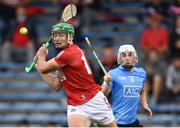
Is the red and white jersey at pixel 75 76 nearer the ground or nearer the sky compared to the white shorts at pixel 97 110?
nearer the sky

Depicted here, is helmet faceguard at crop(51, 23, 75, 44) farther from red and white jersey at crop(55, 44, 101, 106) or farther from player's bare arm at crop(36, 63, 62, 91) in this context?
player's bare arm at crop(36, 63, 62, 91)

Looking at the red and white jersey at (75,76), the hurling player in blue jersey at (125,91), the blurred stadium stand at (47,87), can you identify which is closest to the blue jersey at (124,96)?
the hurling player in blue jersey at (125,91)

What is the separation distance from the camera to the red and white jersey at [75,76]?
32.4 ft

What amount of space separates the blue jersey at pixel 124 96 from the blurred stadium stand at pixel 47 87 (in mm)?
4431

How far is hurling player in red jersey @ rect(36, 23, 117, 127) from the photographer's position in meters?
9.87

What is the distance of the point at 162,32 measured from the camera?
1584cm

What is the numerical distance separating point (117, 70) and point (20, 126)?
4213 mm

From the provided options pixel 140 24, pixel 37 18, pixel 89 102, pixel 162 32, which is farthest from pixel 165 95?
pixel 89 102

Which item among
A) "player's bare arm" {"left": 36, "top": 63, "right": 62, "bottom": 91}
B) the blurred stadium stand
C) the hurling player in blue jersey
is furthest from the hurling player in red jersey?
the blurred stadium stand

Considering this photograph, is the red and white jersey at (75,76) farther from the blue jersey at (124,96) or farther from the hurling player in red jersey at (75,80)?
the blue jersey at (124,96)

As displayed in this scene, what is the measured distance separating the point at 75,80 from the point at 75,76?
0.16 ft

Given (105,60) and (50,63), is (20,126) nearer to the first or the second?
(105,60)

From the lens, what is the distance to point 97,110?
9961 millimetres

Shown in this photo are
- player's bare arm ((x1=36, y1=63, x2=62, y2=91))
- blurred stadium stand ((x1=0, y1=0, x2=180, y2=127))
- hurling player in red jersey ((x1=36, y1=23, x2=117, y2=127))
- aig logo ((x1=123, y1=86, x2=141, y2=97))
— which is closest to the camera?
hurling player in red jersey ((x1=36, y1=23, x2=117, y2=127))
